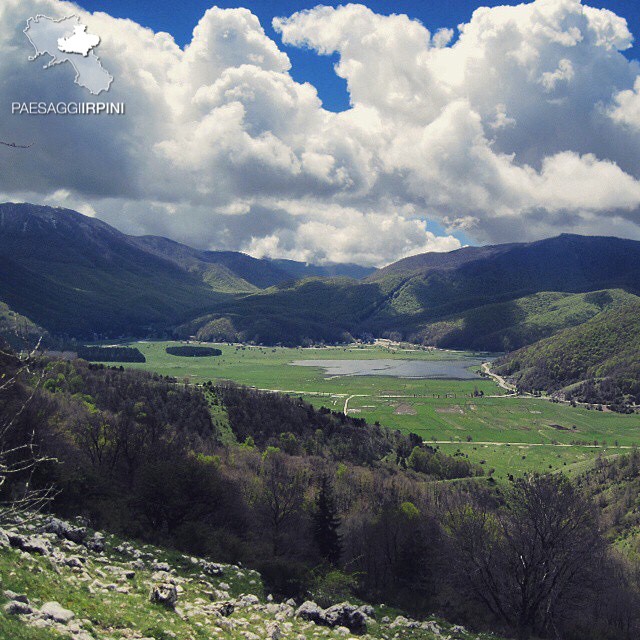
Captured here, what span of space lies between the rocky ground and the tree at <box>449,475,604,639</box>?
32.9 ft

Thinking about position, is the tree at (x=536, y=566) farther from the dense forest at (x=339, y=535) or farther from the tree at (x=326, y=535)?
the tree at (x=326, y=535)

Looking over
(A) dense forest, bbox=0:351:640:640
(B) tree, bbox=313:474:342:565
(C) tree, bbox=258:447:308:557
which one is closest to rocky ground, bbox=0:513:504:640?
(A) dense forest, bbox=0:351:640:640

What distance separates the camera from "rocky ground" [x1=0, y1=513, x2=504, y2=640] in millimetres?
18578

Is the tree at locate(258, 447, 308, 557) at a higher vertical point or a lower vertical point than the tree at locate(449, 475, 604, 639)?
lower

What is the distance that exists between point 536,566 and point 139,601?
1306 inches

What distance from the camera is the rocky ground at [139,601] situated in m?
18.6

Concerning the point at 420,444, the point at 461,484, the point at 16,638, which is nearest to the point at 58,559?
the point at 16,638

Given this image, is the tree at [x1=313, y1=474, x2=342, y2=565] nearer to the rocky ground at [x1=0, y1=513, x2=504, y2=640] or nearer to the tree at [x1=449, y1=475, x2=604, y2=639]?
the tree at [x1=449, y1=475, x2=604, y2=639]

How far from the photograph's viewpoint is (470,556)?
4488 cm

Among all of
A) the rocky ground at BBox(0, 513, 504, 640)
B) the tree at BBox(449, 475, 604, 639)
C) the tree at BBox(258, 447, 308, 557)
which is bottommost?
the tree at BBox(258, 447, 308, 557)

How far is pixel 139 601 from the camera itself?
2334cm

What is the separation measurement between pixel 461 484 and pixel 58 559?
120918mm

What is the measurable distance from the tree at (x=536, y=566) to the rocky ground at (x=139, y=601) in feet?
32.9

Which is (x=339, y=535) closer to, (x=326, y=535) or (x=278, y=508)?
(x=326, y=535)
